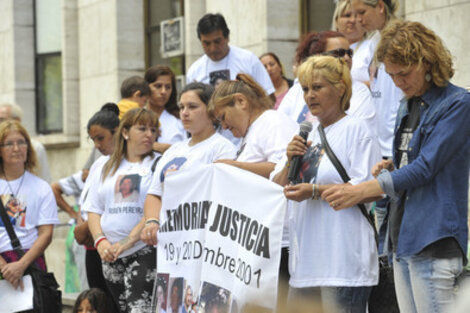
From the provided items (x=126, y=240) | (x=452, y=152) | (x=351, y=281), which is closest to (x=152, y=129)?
(x=126, y=240)

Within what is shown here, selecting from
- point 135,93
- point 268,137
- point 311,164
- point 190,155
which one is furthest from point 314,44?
point 135,93

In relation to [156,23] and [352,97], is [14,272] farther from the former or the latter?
[156,23]

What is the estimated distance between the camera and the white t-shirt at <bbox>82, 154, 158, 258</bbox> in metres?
7.24

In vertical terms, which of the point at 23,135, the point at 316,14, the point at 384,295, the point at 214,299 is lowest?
the point at 214,299

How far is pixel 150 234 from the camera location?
6.78m

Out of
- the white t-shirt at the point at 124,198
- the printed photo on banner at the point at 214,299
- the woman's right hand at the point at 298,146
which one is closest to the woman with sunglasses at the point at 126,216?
the white t-shirt at the point at 124,198

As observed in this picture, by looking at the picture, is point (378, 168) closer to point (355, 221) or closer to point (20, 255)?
point (355, 221)

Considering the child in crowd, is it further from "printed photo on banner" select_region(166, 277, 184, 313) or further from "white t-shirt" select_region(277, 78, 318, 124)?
"printed photo on banner" select_region(166, 277, 184, 313)

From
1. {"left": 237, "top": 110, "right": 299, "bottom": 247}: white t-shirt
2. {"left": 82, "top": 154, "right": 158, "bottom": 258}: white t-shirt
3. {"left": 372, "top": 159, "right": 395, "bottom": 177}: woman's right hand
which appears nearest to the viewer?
{"left": 372, "top": 159, "right": 395, "bottom": 177}: woman's right hand

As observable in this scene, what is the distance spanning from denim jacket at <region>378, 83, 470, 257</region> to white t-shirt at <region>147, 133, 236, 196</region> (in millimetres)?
2048

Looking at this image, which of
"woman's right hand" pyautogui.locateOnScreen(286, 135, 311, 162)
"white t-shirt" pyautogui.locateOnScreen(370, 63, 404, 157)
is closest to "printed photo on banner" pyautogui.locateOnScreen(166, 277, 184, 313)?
"woman's right hand" pyautogui.locateOnScreen(286, 135, 311, 162)

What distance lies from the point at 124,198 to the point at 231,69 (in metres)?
2.04

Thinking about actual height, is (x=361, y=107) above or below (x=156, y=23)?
below

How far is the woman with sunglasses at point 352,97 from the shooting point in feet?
20.5
